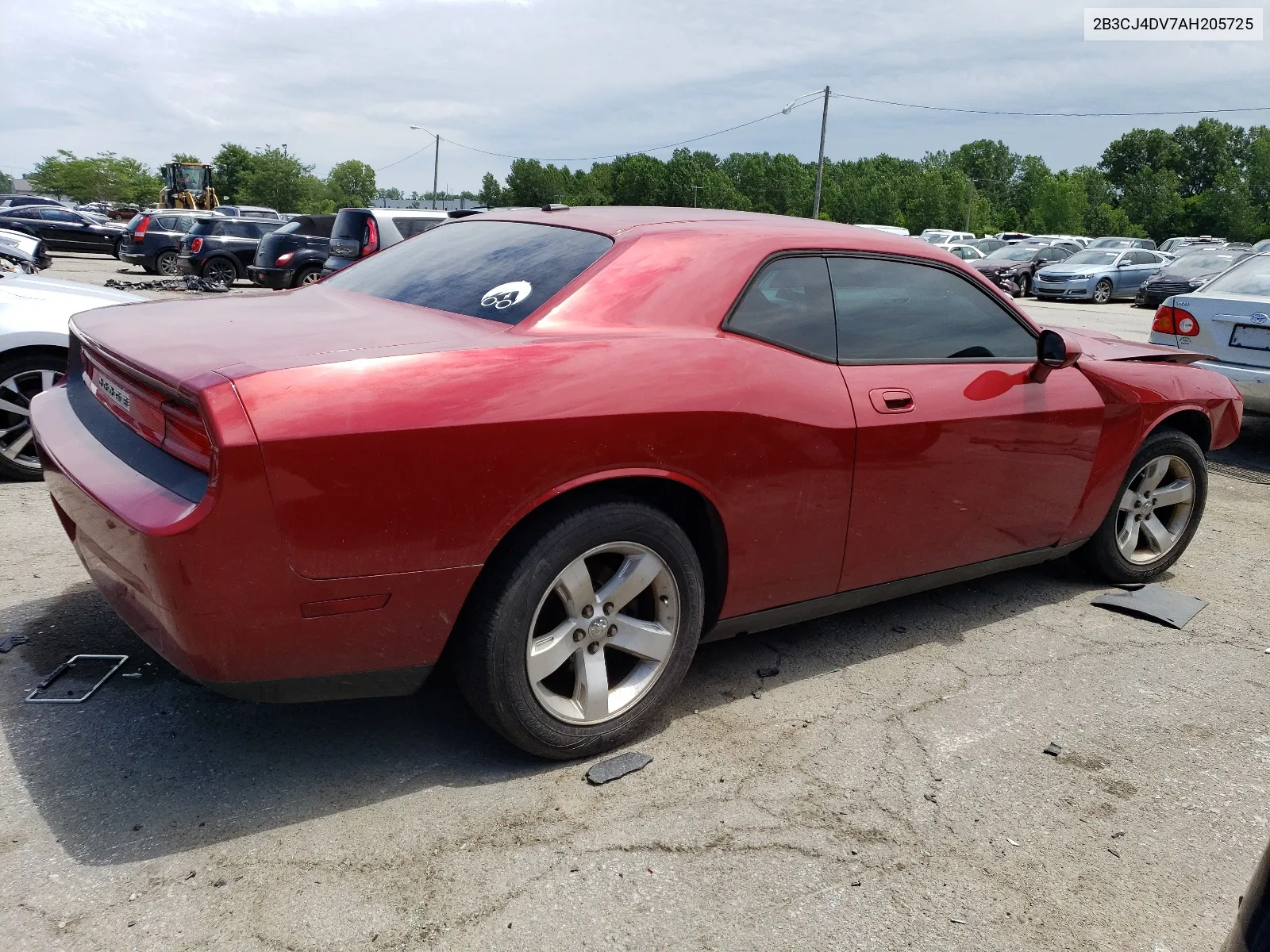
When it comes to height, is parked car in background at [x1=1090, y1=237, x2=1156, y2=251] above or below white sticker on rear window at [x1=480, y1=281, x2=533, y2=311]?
above

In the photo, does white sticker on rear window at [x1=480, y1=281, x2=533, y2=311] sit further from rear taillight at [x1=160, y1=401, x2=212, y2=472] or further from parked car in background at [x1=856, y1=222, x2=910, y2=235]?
parked car in background at [x1=856, y1=222, x2=910, y2=235]

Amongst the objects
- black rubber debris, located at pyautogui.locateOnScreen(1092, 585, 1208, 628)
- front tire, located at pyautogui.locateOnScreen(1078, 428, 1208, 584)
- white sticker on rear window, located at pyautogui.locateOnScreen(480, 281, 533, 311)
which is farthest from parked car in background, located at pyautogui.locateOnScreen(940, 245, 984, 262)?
white sticker on rear window, located at pyautogui.locateOnScreen(480, 281, 533, 311)

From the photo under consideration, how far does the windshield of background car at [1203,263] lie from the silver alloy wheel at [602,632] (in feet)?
73.4

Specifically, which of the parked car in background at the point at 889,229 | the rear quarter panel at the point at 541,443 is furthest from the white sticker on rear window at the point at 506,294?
the parked car in background at the point at 889,229

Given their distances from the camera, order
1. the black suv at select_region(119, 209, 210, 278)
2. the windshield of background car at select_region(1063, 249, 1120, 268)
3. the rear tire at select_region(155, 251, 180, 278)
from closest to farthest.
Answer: the black suv at select_region(119, 209, 210, 278) → the rear tire at select_region(155, 251, 180, 278) → the windshield of background car at select_region(1063, 249, 1120, 268)

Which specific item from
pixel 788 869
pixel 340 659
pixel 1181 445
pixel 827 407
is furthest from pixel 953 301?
pixel 340 659

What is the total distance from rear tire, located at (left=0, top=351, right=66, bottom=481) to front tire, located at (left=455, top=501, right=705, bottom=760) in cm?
386

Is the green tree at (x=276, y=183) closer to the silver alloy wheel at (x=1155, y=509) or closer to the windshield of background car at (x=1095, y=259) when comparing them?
the windshield of background car at (x=1095, y=259)

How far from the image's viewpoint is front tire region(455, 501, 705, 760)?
2.68 m

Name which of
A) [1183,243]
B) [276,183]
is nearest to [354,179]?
[276,183]

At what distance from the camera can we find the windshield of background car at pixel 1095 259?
26406 millimetres

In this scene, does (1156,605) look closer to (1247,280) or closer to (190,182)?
(1247,280)

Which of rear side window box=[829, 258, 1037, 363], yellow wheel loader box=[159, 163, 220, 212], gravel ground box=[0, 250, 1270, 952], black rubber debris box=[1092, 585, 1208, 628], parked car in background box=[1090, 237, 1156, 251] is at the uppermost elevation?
yellow wheel loader box=[159, 163, 220, 212]

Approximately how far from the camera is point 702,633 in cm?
328
